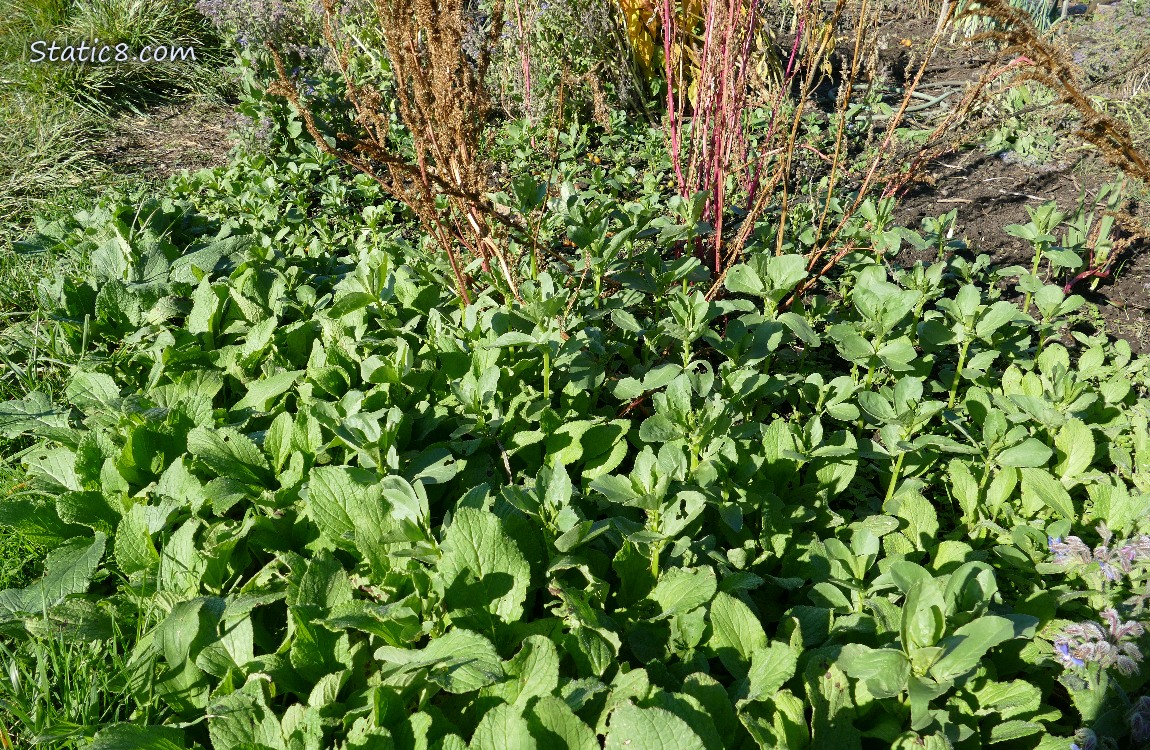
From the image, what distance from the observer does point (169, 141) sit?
5727mm

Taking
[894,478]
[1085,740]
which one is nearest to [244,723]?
[1085,740]

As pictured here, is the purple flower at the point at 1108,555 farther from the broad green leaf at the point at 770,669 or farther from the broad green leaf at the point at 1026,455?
the broad green leaf at the point at 770,669

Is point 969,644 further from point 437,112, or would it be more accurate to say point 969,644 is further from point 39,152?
point 39,152

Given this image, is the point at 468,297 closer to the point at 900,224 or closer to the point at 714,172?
the point at 714,172

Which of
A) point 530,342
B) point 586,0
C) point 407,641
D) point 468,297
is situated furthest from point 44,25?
point 407,641

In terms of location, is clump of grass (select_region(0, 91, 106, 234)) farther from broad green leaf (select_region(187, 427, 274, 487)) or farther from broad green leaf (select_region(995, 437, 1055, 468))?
broad green leaf (select_region(995, 437, 1055, 468))

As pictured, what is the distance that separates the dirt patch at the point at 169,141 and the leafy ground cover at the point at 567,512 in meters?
2.35

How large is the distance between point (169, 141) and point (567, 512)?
5166 millimetres

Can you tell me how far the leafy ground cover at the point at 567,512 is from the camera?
1.52 m

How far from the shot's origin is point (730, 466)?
6.94ft

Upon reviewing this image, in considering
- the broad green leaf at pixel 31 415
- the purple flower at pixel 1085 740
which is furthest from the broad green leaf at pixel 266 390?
the purple flower at pixel 1085 740

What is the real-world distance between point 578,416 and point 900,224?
2.18 meters

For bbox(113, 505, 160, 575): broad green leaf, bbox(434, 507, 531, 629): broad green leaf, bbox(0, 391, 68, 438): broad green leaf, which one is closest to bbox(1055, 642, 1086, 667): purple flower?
bbox(434, 507, 531, 629): broad green leaf

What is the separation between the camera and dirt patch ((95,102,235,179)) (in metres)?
5.32
